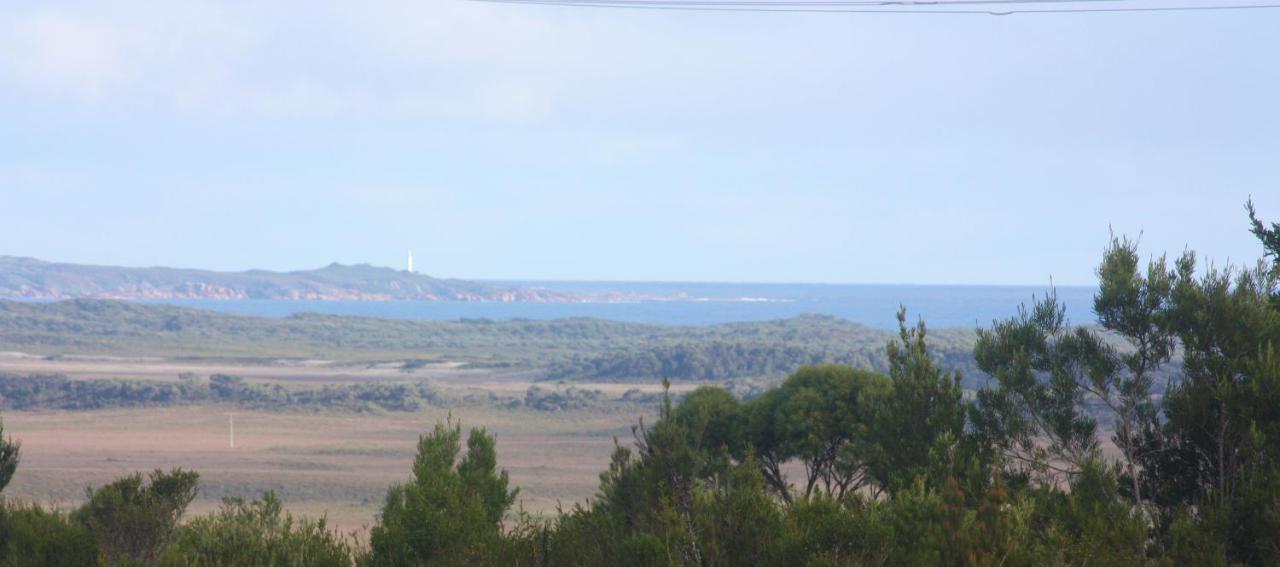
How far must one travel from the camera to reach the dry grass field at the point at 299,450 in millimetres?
31688

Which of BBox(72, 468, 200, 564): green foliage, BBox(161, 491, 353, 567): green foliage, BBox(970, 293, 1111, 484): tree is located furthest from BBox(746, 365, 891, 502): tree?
BBox(72, 468, 200, 564): green foliage

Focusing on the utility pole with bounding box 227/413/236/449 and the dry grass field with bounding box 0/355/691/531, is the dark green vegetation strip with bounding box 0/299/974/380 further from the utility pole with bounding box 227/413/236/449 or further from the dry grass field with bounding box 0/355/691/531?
the utility pole with bounding box 227/413/236/449

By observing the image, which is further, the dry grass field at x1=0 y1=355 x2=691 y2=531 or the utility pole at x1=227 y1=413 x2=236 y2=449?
the utility pole at x1=227 y1=413 x2=236 y2=449

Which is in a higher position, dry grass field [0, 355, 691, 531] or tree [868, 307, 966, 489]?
tree [868, 307, 966, 489]

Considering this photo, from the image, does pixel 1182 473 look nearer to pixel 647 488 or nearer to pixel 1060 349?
pixel 1060 349

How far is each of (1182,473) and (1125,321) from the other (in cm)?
155

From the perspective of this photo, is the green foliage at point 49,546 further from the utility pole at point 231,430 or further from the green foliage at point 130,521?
the utility pole at point 231,430

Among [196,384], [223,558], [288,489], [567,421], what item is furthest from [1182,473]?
[196,384]

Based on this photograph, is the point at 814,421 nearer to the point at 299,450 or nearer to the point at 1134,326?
the point at 1134,326

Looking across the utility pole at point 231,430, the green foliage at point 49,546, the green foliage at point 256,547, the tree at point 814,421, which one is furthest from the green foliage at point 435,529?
the utility pole at point 231,430

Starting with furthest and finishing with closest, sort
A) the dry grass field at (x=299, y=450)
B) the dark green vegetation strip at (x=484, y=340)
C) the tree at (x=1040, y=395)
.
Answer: the dark green vegetation strip at (x=484, y=340)
the dry grass field at (x=299, y=450)
the tree at (x=1040, y=395)

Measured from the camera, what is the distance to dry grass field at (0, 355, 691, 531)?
104 ft

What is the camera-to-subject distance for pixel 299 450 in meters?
40.8

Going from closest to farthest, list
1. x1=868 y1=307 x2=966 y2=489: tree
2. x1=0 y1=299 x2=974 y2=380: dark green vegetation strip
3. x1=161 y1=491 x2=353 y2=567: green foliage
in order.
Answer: x1=161 y1=491 x2=353 y2=567: green foliage < x1=868 y1=307 x2=966 y2=489: tree < x1=0 y1=299 x2=974 y2=380: dark green vegetation strip
